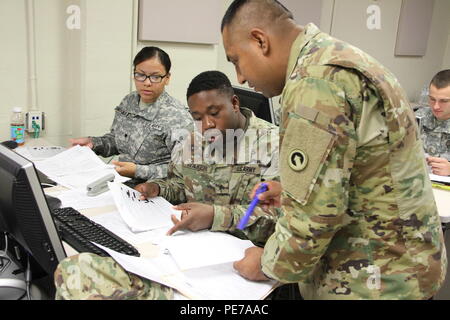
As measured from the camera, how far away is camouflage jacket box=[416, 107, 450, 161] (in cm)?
261

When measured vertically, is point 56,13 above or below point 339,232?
above

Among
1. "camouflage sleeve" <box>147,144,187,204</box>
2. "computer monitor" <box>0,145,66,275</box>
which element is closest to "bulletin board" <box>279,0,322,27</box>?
"camouflage sleeve" <box>147,144,187,204</box>

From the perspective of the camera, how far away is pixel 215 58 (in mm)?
3137

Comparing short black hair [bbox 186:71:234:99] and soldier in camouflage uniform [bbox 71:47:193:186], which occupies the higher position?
short black hair [bbox 186:71:234:99]

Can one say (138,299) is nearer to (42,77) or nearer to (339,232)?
(339,232)

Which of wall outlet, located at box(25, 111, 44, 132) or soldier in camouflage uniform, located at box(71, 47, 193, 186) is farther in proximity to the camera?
wall outlet, located at box(25, 111, 44, 132)

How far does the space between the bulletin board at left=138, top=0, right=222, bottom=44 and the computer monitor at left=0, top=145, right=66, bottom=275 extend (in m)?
1.93

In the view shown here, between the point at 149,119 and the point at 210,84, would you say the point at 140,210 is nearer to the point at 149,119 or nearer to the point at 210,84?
the point at 210,84

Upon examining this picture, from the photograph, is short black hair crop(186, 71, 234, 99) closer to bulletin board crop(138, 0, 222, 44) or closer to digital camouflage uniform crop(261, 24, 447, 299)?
digital camouflage uniform crop(261, 24, 447, 299)

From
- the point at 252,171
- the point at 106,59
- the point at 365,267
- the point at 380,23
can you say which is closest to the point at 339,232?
the point at 365,267

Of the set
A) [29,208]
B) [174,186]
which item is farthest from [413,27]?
[29,208]

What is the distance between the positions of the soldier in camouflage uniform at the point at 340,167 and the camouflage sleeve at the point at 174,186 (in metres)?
0.75

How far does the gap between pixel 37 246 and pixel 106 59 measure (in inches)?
72.7

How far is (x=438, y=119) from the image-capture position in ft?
8.64
